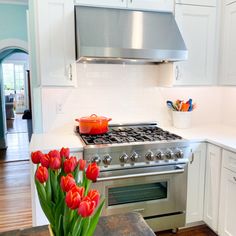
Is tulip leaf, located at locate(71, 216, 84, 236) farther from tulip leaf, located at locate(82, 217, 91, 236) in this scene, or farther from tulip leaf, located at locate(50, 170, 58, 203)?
tulip leaf, located at locate(50, 170, 58, 203)

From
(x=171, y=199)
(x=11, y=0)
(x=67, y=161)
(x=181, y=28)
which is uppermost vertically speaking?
(x=11, y=0)

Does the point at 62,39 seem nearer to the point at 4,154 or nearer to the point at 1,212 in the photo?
the point at 1,212

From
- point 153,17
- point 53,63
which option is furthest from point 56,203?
point 153,17

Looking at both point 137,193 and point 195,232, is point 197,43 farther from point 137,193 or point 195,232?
point 195,232

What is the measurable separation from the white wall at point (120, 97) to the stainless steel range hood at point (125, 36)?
45 cm

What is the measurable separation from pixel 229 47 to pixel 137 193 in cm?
167

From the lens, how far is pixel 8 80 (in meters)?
11.6

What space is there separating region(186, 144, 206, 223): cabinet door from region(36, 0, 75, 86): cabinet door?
1288mm

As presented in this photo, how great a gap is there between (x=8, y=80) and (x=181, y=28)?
1071cm

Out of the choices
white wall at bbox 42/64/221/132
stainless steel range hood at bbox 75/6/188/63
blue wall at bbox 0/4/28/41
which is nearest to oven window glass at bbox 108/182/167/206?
white wall at bbox 42/64/221/132

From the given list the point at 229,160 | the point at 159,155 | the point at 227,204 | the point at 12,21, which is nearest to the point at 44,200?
the point at 159,155

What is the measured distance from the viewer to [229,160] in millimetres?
2055

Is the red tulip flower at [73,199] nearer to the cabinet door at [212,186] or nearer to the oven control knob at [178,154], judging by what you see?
the oven control knob at [178,154]

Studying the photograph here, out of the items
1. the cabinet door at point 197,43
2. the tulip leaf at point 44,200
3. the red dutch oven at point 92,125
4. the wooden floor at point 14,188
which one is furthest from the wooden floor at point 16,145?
the tulip leaf at point 44,200
